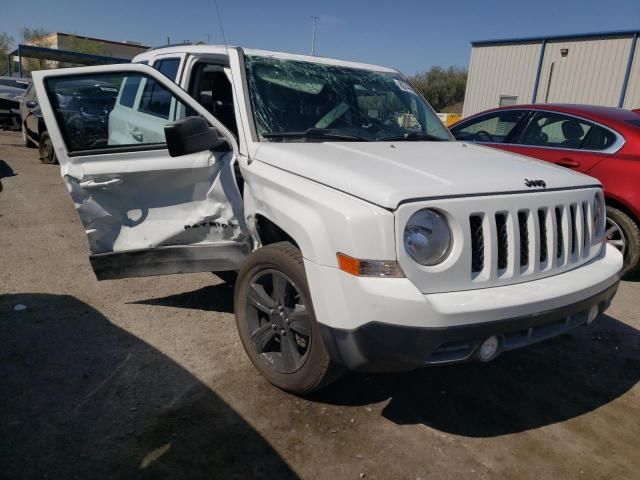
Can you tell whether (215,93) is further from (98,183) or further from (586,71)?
(586,71)

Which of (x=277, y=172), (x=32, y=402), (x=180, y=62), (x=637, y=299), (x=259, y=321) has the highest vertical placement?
(x=180, y=62)

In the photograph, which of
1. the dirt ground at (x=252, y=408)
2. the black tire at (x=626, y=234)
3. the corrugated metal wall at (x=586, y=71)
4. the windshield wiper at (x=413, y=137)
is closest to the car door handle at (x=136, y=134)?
the dirt ground at (x=252, y=408)

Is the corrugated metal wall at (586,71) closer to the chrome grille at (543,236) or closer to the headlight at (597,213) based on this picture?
the headlight at (597,213)

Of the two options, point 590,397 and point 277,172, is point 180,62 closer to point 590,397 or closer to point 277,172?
point 277,172

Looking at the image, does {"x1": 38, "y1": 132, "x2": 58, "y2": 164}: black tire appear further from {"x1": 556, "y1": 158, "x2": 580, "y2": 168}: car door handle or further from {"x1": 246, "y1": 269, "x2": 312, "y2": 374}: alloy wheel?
{"x1": 556, "y1": 158, "x2": 580, "y2": 168}: car door handle

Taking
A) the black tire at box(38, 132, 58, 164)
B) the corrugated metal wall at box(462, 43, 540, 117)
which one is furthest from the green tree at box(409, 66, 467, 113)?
the black tire at box(38, 132, 58, 164)

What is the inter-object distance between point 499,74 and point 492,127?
1741cm

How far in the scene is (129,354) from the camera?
3.33 metres

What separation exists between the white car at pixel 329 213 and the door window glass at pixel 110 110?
0.01 meters

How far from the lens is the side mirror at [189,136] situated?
2902 mm

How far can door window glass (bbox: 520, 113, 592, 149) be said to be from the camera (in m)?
5.45

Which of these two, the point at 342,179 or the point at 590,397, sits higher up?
the point at 342,179

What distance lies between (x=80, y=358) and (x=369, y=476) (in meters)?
1.99

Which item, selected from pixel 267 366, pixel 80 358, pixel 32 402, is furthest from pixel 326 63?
pixel 32 402
